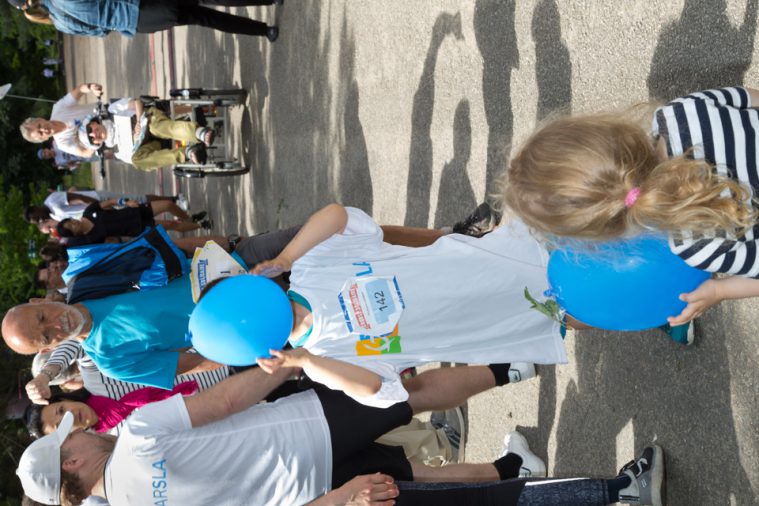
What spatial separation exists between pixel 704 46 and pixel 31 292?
13.5m

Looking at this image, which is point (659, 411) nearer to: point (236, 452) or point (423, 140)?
point (236, 452)

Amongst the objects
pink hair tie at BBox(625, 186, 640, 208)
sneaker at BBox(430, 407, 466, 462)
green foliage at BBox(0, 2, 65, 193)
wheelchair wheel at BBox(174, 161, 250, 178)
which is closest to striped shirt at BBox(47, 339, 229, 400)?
sneaker at BBox(430, 407, 466, 462)

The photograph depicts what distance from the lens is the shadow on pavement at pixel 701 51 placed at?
10.3 ft

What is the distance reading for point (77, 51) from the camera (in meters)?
19.3

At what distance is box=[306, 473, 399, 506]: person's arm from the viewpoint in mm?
3199

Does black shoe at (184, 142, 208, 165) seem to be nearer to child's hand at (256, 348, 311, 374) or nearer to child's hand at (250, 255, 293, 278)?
child's hand at (250, 255, 293, 278)

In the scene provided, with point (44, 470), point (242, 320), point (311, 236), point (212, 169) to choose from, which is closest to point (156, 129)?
point (212, 169)

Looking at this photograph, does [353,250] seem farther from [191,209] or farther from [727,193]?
[191,209]

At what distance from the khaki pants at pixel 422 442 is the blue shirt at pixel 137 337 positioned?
5.03 feet

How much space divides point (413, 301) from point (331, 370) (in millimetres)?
509

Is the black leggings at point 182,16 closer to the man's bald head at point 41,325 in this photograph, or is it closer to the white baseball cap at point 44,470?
the man's bald head at point 41,325

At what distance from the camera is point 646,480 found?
133 inches

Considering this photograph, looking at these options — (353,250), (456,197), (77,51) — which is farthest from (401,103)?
(77,51)

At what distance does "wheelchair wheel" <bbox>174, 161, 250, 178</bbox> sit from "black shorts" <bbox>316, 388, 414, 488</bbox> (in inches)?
236
